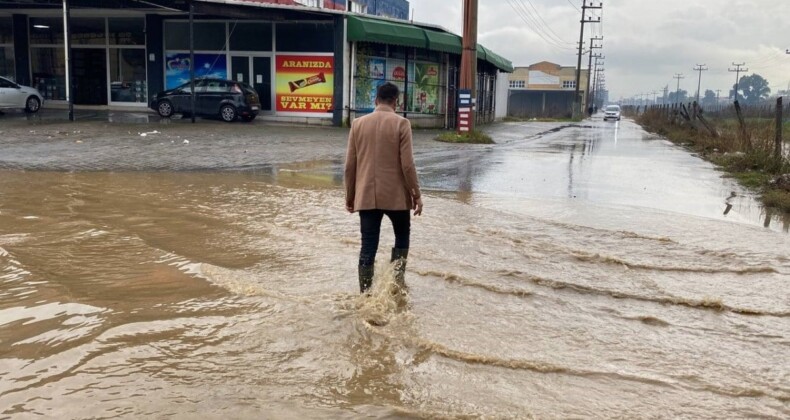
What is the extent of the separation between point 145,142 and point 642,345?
14.1 metres

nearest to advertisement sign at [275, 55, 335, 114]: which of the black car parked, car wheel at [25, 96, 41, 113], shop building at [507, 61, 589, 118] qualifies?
the black car parked

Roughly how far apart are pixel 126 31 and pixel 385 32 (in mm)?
10274

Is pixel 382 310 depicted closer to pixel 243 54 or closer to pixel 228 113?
pixel 228 113

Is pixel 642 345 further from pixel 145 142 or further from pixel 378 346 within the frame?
pixel 145 142

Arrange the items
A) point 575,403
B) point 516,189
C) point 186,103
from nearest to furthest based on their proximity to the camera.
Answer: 1. point 575,403
2. point 516,189
3. point 186,103

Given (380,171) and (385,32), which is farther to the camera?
(385,32)

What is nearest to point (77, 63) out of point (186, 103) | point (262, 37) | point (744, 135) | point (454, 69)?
point (186, 103)

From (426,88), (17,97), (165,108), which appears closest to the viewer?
(17,97)

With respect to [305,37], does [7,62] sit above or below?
below

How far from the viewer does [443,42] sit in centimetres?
2597

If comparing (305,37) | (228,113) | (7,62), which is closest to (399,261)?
(228,113)

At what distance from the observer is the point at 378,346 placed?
14.7 feet

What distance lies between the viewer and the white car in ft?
73.6

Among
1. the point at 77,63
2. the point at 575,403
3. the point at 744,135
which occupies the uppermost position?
the point at 77,63
